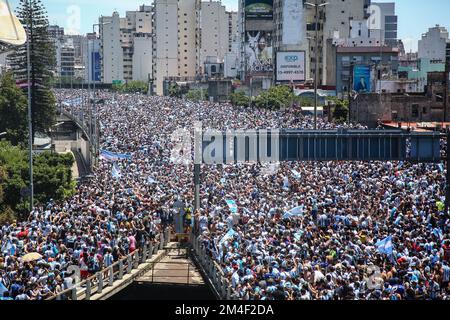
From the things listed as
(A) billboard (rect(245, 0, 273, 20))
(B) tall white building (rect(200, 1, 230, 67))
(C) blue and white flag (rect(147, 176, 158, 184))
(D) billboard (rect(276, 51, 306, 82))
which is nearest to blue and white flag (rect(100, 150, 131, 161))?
(C) blue and white flag (rect(147, 176, 158, 184))

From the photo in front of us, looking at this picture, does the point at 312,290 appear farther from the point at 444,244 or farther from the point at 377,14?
the point at 377,14

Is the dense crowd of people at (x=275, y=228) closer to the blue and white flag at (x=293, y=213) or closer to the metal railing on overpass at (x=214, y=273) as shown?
the blue and white flag at (x=293, y=213)

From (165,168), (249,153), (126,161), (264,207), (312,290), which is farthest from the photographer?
(126,161)

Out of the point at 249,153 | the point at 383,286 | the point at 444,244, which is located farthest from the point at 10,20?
the point at 383,286

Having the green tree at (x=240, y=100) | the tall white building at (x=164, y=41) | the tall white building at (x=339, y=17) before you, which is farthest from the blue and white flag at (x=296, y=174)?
the tall white building at (x=164, y=41)

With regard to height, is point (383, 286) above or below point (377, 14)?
below

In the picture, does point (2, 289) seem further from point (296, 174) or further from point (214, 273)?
point (296, 174)
